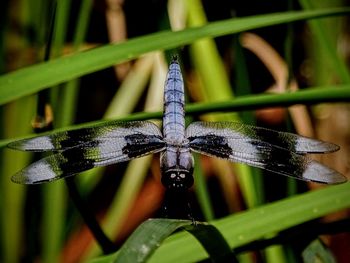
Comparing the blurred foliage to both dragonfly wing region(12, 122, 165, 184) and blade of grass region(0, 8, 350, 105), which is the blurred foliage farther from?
dragonfly wing region(12, 122, 165, 184)

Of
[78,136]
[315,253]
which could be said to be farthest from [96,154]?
[315,253]

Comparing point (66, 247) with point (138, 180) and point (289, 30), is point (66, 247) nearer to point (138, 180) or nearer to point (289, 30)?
point (138, 180)

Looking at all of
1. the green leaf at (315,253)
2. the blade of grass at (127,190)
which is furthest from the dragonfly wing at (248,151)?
the blade of grass at (127,190)

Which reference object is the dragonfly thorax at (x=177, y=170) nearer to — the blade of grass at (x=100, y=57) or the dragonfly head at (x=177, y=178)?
the dragonfly head at (x=177, y=178)

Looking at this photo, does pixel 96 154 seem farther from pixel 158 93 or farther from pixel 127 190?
pixel 158 93

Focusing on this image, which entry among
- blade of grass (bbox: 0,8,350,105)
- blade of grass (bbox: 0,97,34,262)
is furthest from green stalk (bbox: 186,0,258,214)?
blade of grass (bbox: 0,97,34,262)

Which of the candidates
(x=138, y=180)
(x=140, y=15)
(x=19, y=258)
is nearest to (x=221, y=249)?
(x=138, y=180)
